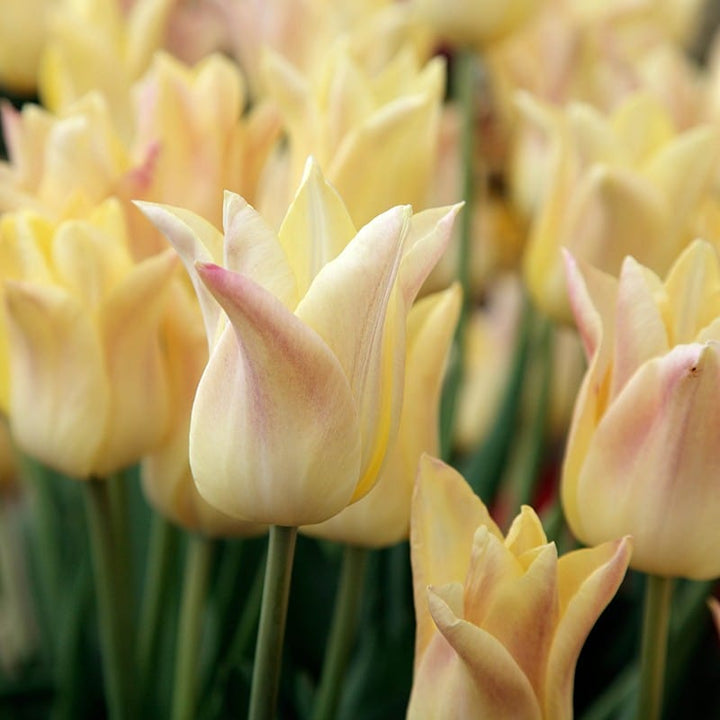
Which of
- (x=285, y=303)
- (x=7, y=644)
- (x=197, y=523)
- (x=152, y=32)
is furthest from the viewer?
(x=7, y=644)

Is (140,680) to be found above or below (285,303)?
below

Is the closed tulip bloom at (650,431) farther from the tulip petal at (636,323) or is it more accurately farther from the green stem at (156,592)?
the green stem at (156,592)

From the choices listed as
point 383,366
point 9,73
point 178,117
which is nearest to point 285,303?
point 383,366

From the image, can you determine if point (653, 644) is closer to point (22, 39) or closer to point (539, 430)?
point (539, 430)

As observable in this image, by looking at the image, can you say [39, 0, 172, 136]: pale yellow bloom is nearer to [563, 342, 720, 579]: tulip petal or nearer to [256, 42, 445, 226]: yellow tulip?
[256, 42, 445, 226]: yellow tulip

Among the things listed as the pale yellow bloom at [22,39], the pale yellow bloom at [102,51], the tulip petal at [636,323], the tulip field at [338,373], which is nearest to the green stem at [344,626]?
the tulip field at [338,373]

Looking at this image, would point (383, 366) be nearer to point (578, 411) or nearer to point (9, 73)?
point (578, 411)

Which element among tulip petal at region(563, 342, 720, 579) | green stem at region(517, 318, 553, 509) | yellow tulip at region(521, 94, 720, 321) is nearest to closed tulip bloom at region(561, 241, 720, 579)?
tulip petal at region(563, 342, 720, 579)
